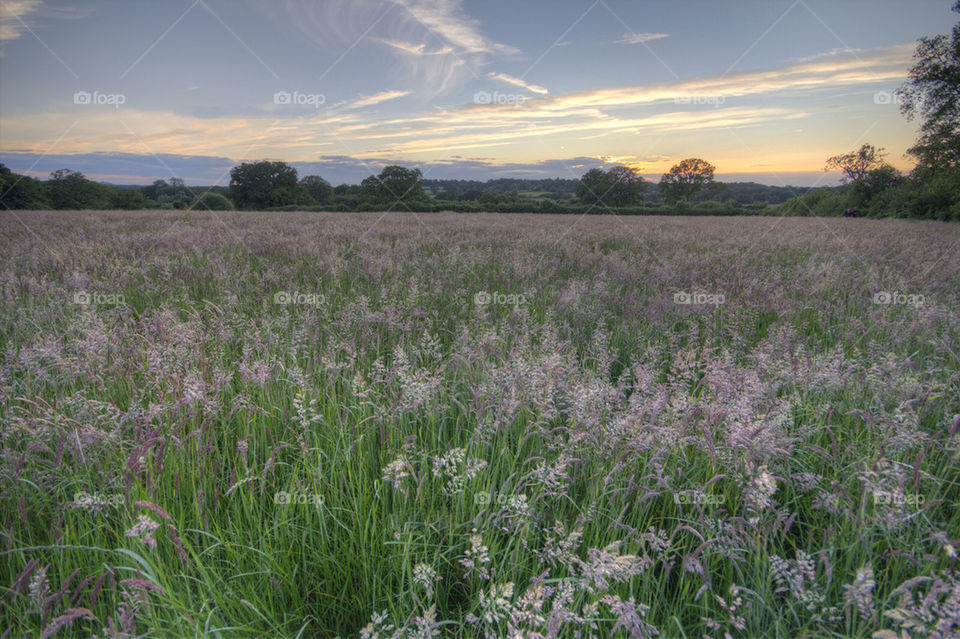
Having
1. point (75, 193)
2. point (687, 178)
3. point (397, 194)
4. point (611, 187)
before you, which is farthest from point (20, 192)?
point (687, 178)

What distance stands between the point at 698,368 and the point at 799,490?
5.49ft

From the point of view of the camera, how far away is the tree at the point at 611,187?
6994 cm

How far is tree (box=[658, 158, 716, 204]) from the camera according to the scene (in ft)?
309

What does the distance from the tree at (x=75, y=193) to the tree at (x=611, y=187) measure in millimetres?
61296

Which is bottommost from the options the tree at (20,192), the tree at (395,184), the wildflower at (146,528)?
the wildflower at (146,528)

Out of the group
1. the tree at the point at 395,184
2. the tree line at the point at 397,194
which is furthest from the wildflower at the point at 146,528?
the tree at the point at 395,184

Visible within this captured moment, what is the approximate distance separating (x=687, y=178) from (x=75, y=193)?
105 metres

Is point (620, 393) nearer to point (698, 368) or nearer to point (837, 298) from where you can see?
point (698, 368)

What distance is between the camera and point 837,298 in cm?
603

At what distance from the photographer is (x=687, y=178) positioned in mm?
95875

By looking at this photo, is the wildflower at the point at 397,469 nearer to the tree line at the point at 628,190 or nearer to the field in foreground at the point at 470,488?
the field in foreground at the point at 470,488

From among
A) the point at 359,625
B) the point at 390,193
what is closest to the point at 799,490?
the point at 359,625

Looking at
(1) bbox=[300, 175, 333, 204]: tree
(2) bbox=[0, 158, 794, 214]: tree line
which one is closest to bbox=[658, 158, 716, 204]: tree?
(2) bbox=[0, 158, 794, 214]: tree line

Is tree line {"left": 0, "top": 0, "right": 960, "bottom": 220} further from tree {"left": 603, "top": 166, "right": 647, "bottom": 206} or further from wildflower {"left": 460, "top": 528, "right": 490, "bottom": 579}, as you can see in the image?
wildflower {"left": 460, "top": 528, "right": 490, "bottom": 579}
